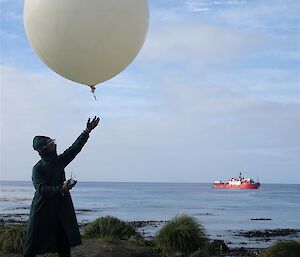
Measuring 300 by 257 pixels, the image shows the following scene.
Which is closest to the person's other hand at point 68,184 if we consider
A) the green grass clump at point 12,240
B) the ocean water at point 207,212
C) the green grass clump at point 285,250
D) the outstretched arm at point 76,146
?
the outstretched arm at point 76,146

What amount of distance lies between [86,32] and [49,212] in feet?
6.88

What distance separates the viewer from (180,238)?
1157cm

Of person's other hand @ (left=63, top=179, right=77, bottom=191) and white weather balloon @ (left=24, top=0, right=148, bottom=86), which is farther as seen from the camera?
person's other hand @ (left=63, top=179, right=77, bottom=191)

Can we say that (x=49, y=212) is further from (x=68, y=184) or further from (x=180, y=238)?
(x=180, y=238)

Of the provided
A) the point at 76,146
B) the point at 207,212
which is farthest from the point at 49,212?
the point at 207,212

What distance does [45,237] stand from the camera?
644 centimetres

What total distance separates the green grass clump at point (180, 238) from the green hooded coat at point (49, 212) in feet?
14.2

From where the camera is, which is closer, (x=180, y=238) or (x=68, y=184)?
(x=68, y=184)

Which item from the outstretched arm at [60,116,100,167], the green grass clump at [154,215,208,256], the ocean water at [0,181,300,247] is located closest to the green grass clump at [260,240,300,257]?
the green grass clump at [154,215,208,256]

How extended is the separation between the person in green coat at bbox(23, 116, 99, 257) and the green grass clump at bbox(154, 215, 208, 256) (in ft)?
14.2

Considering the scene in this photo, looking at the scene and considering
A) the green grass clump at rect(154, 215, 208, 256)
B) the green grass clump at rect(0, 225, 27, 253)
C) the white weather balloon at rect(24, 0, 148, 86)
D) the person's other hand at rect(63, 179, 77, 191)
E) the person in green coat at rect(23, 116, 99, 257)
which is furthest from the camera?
the green grass clump at rect(154, 215, 208, 256)

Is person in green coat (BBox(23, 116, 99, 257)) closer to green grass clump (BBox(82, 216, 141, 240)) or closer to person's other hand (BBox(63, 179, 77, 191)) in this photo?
person's other hand (BBox(63, 179, 77, 191))

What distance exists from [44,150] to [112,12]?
1748 mm

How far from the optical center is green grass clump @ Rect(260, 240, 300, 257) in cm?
969
